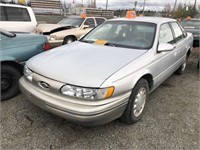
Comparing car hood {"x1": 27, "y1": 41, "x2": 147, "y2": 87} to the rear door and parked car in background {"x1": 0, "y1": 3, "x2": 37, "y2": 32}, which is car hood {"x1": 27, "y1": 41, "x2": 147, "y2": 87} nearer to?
the rear door

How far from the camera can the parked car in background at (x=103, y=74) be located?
209 centimetres

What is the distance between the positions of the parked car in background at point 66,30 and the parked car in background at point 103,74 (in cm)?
399

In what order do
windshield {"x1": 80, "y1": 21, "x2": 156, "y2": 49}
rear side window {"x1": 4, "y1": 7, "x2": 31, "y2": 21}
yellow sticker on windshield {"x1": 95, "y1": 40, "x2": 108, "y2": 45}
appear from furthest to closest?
rear side window {"x1": 4, "y1": 7, "x2": 31, "y2": 21}, yellow sticker on windshield {"x1": 95, "y1": 40, "x2": 108, "y2": 45}, windshield {"x1": 80, "y1": 21, "x2": 156, "y2": 49}

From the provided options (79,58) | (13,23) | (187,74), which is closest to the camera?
(79,58)

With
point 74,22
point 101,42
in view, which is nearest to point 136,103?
point 101,42

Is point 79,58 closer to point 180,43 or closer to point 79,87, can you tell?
point 79,87

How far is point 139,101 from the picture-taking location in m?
2.73

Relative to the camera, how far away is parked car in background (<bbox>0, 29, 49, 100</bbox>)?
3.18 m

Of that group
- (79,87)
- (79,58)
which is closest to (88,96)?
(79,87)

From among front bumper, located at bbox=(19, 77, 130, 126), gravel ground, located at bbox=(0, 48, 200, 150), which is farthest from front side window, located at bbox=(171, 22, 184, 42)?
front bumper, located at bbox=(19, 77, 130, 126)

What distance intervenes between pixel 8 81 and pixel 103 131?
1.95 meters

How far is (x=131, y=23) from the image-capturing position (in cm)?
353

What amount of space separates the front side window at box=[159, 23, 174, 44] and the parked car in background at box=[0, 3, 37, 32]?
5.20 meters

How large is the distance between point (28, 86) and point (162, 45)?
217 cm
